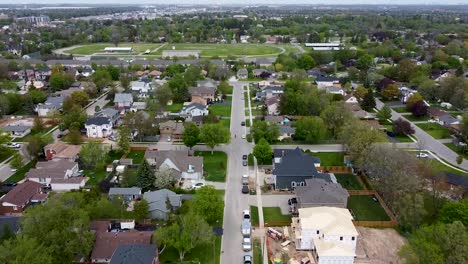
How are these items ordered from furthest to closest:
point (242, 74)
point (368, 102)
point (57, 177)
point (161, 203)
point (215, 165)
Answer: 1. point (242, 74)
2. point (368, 102)
3. point (215, 165)
4. point (57, 177)
5. point (161, 203)

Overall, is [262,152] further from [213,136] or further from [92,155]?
[92,155]

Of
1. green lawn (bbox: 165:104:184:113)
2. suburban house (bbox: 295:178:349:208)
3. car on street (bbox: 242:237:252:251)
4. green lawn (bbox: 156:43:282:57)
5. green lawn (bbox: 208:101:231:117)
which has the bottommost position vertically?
green lawn (bbox: 165:104:184:113)

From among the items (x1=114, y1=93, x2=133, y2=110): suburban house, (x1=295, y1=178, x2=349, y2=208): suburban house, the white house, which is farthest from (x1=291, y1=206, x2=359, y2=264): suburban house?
(x1=114, y1=93, x2=133, y2=110): suburban house

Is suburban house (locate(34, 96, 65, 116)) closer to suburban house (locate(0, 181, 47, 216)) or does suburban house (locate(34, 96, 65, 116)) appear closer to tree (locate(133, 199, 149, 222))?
suburban house (locate(0, 181, 47, 216))

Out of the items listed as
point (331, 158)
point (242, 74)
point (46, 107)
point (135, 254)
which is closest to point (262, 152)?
point (331, 158)

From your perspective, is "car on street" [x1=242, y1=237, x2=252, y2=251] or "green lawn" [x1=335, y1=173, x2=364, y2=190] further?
"green lawn" [x1=335, y1=173, x2=364, y2=190]

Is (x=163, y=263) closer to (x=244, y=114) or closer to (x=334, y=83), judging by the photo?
(x=244, y=114)

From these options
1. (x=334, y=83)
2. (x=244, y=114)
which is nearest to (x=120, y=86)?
(x=244, y=114)
